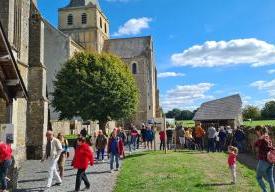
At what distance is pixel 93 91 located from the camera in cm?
4512

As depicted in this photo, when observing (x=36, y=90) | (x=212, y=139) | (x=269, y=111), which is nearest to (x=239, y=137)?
(x=212, y=139)

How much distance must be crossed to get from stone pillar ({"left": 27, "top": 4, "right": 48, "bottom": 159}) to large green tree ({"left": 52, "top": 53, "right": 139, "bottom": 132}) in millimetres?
17572

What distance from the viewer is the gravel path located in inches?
544

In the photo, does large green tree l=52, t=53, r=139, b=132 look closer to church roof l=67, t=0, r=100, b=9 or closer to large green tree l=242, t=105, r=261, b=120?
church roof l=67, t=0, r=100, b=9

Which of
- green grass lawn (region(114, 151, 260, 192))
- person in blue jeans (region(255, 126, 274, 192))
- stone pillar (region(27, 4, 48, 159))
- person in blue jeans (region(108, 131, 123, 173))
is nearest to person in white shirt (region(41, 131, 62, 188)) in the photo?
green grass lawn (region(114, 151, 260, 192))

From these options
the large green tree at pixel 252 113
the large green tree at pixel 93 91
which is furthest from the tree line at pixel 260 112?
the large green tree at pixel 93 91

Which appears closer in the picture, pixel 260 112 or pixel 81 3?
pixel 81 3

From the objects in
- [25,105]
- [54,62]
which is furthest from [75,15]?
[25,105]

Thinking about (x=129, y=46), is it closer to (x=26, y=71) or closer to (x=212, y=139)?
(x=26, y=71)

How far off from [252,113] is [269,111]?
17.9 ft

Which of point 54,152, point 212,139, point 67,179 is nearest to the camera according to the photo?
point 54,152

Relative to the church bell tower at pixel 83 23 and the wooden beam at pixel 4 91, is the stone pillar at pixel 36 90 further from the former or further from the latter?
the church bell tower at pixel 83 23

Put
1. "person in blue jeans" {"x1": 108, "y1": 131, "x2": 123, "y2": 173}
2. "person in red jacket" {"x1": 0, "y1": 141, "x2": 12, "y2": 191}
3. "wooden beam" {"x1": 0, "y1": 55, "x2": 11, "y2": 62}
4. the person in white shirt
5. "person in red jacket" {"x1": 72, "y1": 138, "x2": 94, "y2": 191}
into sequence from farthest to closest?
"person in blue jeans" {"x1": 108, "y1": 131, "x2": 123, "y2": 173} → the person in white shirt → "person in red jacket" {"x1": 72, "y1": 138, "x2": 94, "y2": 191} → "person in red jacket" {"x1": 0, "y1": 141, "x2": 12, "y2": 191} → "wooden beam" {"x1": 0, "y1": 55, "x2": 11, "y2": 62}

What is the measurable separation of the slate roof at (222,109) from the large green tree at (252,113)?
2317 inches
